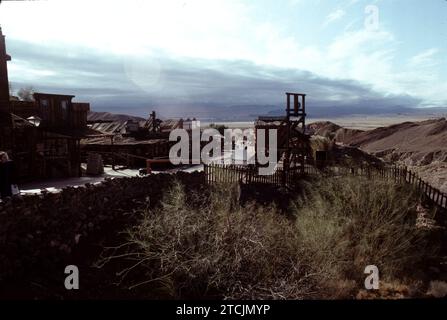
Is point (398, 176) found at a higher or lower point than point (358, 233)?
higher

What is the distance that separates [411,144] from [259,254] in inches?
1778

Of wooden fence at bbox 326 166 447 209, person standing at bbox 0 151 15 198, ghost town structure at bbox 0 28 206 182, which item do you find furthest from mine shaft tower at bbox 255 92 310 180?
person standing at bbox 0 151 15 198

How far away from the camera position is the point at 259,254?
10836 mm

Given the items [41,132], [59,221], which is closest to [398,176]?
[59,221]

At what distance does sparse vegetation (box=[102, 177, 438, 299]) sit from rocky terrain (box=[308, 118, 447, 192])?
14.2 metres

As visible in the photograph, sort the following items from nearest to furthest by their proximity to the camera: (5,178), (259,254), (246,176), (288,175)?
(259,254) < (5,178) < (246,176) < (288,175)

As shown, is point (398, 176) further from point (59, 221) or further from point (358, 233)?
point (59, 221)

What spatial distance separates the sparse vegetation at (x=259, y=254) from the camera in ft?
33.1

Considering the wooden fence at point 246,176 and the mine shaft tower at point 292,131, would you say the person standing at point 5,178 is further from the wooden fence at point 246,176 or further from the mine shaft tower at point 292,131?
the mine shaft tower at point 292,131

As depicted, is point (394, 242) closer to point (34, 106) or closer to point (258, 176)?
point (258, 176)

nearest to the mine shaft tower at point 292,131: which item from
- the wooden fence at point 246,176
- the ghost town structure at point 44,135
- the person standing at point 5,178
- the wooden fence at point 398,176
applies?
the wooden fence at point 246,176

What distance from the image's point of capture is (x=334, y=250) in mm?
12062
